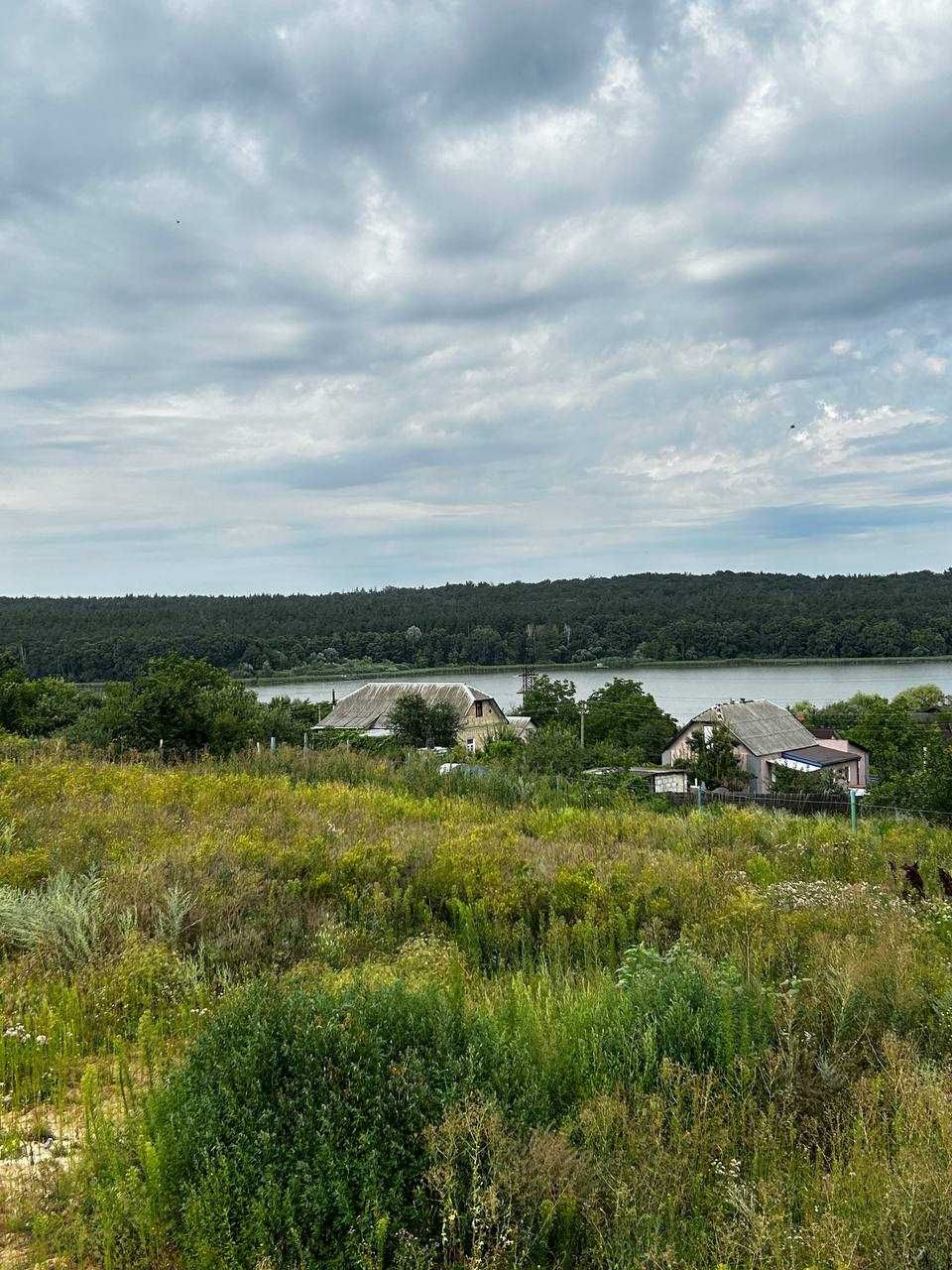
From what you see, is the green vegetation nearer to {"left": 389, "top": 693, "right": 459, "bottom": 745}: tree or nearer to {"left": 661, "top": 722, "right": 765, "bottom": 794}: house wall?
{"left": 661, "top": 722, "right": 765, "bottom": 794}: house wall

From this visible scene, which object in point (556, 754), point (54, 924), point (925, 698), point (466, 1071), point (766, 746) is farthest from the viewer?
point (925, 698)

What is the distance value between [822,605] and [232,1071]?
146m

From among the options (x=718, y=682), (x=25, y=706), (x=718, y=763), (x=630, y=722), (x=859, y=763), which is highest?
(x=25, y=706)

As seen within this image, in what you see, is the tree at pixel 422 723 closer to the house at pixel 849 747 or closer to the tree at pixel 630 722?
the tree at pixel 630 722

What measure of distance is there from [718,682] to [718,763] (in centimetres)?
5914

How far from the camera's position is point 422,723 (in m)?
51.7

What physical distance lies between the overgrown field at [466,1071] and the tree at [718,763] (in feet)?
130

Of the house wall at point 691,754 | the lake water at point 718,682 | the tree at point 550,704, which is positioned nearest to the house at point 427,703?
the tree at point 550,704

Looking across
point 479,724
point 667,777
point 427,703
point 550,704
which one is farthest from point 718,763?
point 427,703

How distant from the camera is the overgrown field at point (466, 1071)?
2.57m

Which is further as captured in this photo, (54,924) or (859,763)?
(859,763)

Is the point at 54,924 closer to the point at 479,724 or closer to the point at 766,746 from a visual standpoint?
the point at 766,746

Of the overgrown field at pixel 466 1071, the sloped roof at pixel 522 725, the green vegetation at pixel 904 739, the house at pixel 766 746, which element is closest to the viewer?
the overgrown field at pixel 466 1071

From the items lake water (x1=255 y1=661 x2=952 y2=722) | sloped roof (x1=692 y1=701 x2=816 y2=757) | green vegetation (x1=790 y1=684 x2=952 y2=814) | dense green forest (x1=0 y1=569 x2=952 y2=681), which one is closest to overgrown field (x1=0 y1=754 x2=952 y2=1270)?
green vegetation (x1=790 y1=684 x2=952 y2=814)
